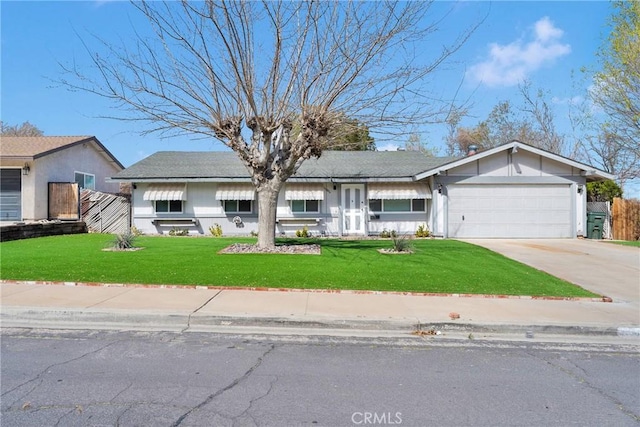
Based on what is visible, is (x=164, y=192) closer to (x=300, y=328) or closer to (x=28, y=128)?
(x=300, y=328)

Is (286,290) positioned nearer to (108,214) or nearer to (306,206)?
(306,206)

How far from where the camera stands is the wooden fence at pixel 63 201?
63.2ft

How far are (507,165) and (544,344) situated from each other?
1378cm

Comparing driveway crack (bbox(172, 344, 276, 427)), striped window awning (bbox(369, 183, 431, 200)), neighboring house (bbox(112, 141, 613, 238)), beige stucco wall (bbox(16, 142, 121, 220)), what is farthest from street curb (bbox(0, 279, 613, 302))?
beige stucco wall (bbox(16, 142, 121, 220))

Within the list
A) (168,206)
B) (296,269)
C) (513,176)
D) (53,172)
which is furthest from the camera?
(53,172)

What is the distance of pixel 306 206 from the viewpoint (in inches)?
733

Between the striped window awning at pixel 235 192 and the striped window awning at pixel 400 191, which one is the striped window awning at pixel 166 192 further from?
the striped window awning at pixel 400 191

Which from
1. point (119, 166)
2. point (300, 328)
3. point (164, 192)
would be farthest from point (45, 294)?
point (119, 166)

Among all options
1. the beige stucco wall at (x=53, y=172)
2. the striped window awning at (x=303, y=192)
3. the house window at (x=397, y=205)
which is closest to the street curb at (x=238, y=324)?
the striped window awning at (x=303, y=192)

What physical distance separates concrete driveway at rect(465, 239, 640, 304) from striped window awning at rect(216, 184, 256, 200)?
32.2 ft

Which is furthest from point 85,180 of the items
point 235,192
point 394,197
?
point 394,197

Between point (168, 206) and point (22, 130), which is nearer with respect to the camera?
point (168, 206)

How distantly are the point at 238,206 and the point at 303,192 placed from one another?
3.07 meters

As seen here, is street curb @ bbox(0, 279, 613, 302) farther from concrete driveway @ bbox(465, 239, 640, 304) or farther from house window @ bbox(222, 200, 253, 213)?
house window @ bbox(222, 200, 253, 213)
